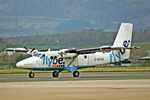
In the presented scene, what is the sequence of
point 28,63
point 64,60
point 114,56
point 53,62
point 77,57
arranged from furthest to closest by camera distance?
point 114,56 → point 77,57 → point 64,60 → point 53,62 → point 28,63

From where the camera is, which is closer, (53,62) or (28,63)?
(28,63)

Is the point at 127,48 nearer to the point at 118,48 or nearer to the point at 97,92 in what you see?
the point at 118,48

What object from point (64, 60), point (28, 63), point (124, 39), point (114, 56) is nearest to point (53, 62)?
point (64, 60)

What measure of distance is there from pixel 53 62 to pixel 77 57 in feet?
9.32

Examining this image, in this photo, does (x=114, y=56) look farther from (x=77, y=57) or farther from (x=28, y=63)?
(x=28, y=63)

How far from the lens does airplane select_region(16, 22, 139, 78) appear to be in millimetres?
47125

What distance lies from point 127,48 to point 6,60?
96.6 m

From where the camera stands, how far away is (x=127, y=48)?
161 ft

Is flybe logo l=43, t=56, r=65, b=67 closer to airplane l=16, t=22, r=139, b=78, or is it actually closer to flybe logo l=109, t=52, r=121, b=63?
airplane l=16, t=22, r=139, b=78

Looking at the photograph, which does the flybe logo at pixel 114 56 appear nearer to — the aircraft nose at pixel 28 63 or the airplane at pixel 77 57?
the airplane at pixel 77 57

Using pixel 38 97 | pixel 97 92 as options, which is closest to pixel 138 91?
pixel 97 92

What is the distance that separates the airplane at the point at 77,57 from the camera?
47.1m

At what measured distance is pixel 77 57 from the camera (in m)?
49.6

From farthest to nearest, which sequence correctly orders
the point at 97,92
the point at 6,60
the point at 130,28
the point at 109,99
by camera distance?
the point at 6,60, the point at 130,28, the point at 97,92, the point at 109,99
